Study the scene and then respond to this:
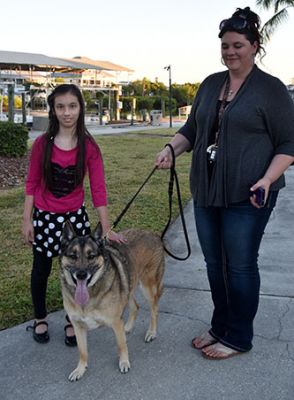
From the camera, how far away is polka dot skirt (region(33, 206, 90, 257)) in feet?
10.8

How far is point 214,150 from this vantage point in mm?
2902

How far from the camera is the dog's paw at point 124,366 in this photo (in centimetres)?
310

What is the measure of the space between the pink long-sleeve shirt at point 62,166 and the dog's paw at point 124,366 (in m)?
1.09

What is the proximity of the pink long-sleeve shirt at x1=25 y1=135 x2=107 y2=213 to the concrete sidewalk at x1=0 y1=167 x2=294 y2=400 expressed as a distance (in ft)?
3.41

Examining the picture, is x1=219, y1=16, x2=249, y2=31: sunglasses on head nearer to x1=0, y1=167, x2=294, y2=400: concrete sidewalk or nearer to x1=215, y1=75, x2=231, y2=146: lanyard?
x1=215, y1=75, x2=231, y2=146: lanyard

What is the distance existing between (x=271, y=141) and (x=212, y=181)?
433 millimetres

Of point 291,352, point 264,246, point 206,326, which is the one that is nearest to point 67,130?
point 206,326

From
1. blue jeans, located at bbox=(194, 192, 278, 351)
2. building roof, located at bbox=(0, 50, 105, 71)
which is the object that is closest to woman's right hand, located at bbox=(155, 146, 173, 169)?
blue jeans, located at bbox=(194, 192, 278, 351)

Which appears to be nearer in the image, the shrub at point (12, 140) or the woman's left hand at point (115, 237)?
the woman's left hand at point (115, 237)

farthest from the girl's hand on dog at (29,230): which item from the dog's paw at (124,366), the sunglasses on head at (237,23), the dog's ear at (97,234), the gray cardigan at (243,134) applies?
the sunglasses on head at (237,23)

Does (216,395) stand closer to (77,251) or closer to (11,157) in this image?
(77,251)

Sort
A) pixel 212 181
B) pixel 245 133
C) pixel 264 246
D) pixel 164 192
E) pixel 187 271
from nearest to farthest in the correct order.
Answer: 1. pixel 245 133
2. pixel 212 181
3. pixel 187 271
4. pixel 264 246
5. pixel 164 192

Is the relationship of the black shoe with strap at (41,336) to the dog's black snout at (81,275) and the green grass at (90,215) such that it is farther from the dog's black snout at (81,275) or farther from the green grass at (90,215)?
the dog's black snout at (81,275)

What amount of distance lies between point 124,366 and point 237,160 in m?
1.55
